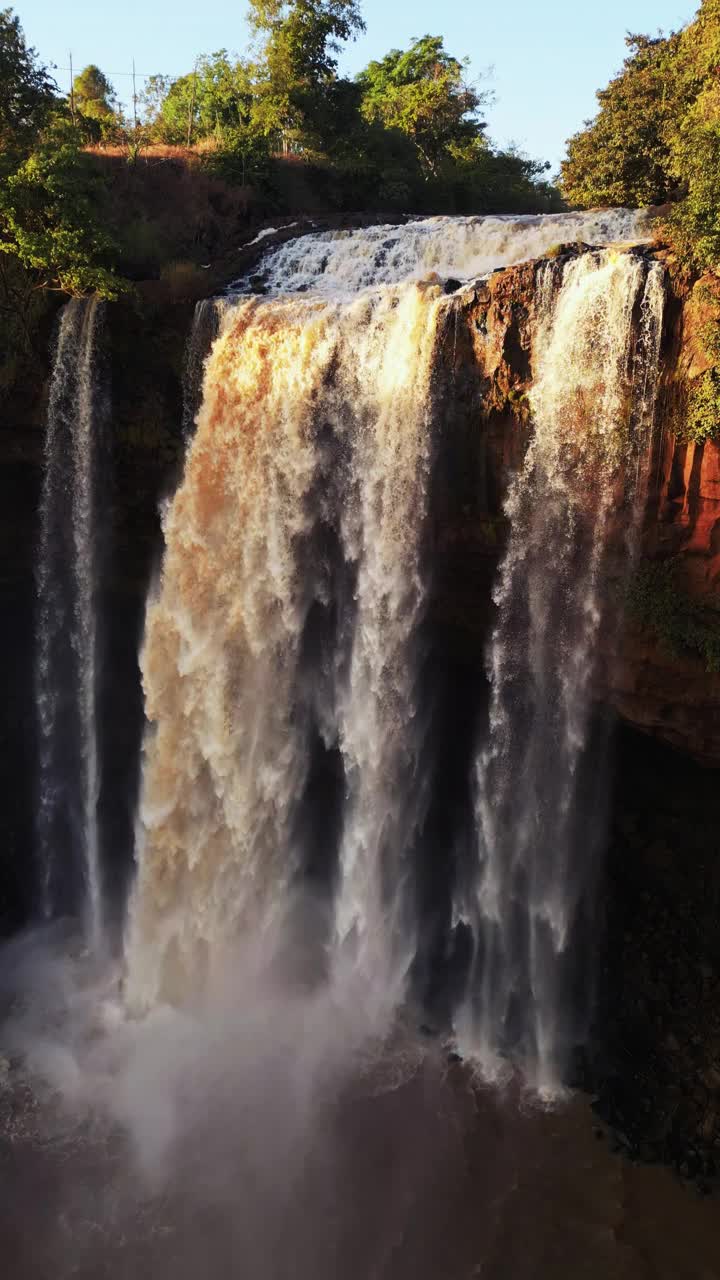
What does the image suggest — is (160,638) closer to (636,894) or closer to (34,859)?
(34,859)

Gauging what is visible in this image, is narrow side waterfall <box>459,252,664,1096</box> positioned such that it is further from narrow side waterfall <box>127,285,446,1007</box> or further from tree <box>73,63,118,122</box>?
tree <box>73,63,118,122</box>

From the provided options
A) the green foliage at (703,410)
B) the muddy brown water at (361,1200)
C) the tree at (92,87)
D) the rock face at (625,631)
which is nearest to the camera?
the muddy brown water at (361,1200)

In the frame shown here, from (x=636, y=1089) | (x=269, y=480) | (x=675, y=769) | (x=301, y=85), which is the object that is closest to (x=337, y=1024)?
(x=636, y=1089)

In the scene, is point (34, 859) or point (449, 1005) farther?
point (34, 859)

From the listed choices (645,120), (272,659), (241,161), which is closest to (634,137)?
(645,120)

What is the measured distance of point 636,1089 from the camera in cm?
1170

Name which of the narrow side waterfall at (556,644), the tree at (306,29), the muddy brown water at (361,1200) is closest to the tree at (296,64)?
the tree at (306,29)

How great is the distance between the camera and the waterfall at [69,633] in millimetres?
14469

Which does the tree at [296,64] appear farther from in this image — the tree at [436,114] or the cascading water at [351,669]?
the cascading water at [351,669]

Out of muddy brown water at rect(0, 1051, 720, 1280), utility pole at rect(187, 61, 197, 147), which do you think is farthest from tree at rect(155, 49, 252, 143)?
muddy brown water at rect(0, 1051, 720, 1280)

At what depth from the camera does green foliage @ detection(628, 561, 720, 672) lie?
10.9 meters

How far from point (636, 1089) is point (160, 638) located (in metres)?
10.3

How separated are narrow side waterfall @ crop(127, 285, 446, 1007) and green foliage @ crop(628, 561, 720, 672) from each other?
3.46 metres

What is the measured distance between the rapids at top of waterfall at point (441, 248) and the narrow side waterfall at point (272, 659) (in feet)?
8.65
